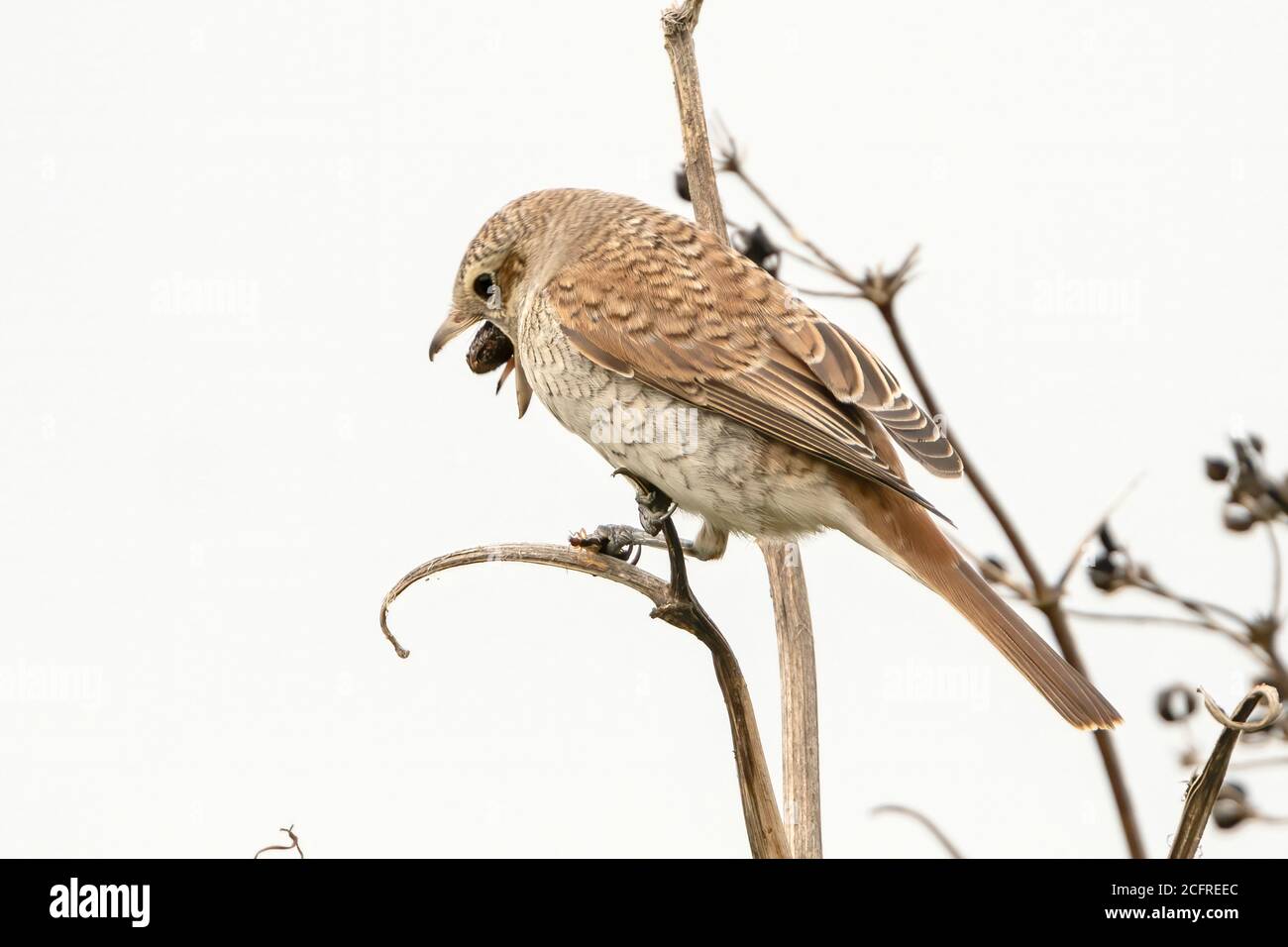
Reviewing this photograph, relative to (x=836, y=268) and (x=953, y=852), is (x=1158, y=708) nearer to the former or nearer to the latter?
(x=953, y=852)

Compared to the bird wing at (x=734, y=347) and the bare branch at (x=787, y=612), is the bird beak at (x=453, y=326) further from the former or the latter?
the bare branch at (x=787, y=612)

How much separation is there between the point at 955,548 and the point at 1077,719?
1.89ft

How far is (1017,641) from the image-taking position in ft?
8.22

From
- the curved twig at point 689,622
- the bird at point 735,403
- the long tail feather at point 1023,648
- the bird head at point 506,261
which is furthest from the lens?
the bird head at point 506,261

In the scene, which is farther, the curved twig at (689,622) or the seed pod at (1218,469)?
the seed pod at (1218,469)

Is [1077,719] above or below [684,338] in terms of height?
Result: below

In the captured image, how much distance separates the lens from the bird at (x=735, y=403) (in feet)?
8.86

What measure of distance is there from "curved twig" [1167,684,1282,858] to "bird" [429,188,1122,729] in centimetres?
80

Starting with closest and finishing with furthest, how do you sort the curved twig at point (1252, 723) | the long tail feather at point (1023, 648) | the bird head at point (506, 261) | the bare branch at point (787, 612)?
1. the curved twig at point (1252, 723)
2. the bare branch at point (787, 612)
3. the long tail feather at point (1023, 648)
4. the bird head at point (506, 261)

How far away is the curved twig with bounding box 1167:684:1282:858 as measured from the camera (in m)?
1.63

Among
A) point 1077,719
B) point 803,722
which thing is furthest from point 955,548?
point 803,722

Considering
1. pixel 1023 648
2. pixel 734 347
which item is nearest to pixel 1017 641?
pixel 1023 648

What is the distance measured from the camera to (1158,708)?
2.28 m

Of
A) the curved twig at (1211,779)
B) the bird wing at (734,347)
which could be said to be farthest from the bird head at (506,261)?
the curved twig at (1211,779)
